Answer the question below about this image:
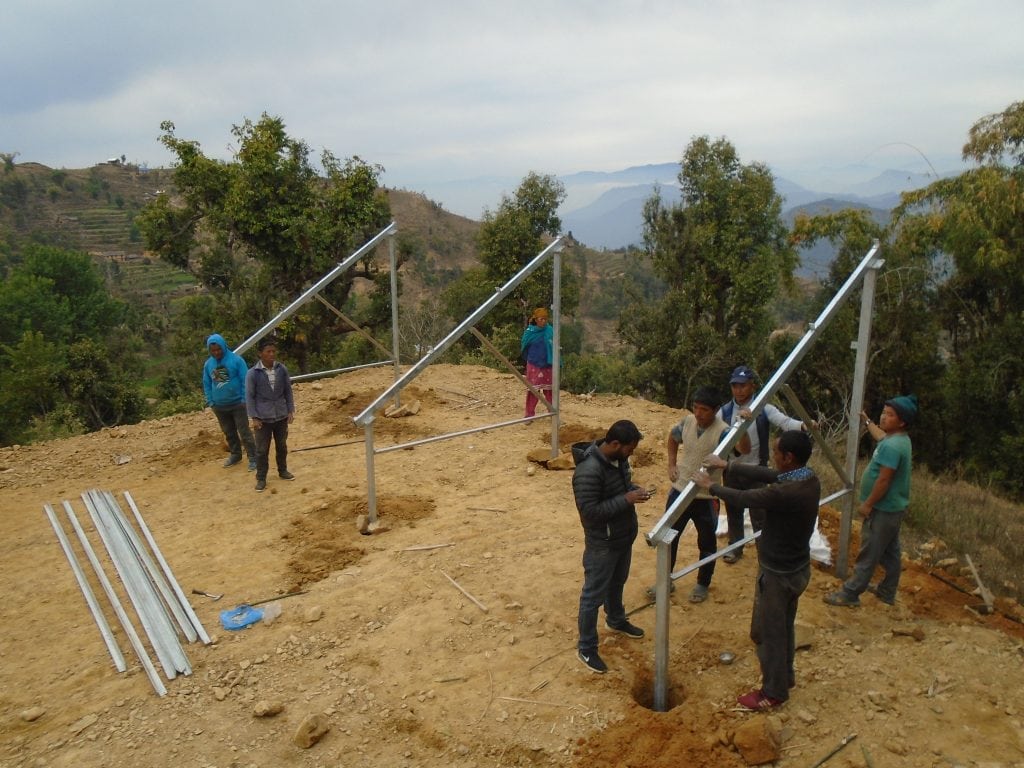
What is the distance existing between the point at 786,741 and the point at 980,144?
15.4 m

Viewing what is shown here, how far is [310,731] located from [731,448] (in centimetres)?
253

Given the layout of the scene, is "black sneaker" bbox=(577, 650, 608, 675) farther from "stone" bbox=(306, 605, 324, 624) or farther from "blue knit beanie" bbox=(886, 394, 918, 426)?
"blue knit beanie" bbox=(886, 394, 918, 426)

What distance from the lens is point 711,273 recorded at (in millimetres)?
18578

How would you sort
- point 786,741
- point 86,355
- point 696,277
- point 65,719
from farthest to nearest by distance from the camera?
point 86,355
point 696,277
point 65,719
point 786,741

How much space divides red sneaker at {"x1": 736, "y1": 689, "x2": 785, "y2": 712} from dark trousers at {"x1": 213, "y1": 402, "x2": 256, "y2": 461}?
17.2 feet

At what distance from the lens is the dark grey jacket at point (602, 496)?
344 cm

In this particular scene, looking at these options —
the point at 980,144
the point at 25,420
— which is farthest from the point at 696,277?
the point at 25,420

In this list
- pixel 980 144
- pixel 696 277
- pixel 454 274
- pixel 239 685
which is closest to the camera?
pixel 239 685

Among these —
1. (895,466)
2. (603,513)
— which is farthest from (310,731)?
(895,466)

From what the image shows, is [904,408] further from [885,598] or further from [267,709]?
[267,709]

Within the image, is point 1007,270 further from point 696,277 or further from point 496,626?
point 496,626

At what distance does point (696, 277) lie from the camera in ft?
60.4

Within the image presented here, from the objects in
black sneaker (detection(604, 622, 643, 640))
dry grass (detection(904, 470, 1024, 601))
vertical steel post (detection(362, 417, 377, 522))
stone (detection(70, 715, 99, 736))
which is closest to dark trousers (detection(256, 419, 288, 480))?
vertical steel post (detection(362, 417, 377, 522))

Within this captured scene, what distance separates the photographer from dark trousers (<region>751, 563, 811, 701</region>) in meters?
3.16
